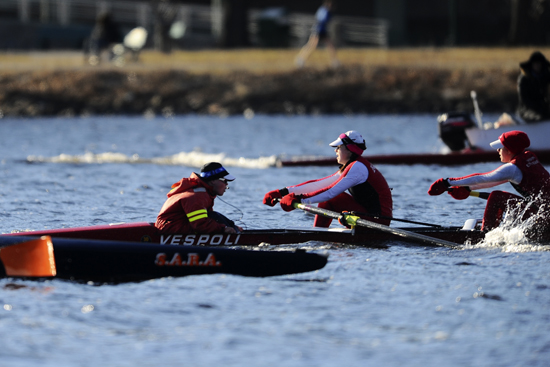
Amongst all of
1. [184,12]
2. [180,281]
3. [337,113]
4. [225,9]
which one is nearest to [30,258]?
[180,281]

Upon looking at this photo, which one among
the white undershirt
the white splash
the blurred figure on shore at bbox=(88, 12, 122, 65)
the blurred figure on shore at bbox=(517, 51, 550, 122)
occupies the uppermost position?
the blurred figure on shore at bbox=(88, 12, 122, 65)

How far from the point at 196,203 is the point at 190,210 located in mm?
94

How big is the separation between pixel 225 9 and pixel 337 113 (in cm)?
746

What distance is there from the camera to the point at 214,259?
9117 millimetres

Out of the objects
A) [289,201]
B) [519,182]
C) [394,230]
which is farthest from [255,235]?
[519,182]

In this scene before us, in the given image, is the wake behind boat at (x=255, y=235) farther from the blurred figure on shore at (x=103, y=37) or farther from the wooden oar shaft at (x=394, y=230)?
the blurred figure on shore at (x=103, y=37)

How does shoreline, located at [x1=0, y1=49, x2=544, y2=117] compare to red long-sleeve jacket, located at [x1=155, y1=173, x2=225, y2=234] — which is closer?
red long-sleeve jacket, located at [x1=155, y1=173, x2=225, y2=234]

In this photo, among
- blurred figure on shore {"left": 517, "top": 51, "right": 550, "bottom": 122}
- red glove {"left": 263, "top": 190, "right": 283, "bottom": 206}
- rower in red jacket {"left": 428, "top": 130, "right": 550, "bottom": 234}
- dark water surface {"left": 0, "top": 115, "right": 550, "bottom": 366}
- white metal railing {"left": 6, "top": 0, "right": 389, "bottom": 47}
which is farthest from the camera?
white metal railing {"left": 6, "top": 0, "right": 389, "bottom": 47}

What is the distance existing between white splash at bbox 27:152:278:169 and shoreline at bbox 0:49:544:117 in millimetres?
10114

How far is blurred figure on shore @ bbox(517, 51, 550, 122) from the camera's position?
634 inches

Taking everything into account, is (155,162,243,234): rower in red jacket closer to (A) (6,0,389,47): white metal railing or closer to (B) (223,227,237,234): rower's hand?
(B) (223,227,237,234): rower's hand

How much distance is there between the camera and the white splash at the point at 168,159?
1934 cm

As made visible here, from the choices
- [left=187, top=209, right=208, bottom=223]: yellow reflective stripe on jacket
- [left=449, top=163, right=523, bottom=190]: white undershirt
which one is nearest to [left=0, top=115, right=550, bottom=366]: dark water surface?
[left=449, top=163, right=523, bottom=190]: white undershirt

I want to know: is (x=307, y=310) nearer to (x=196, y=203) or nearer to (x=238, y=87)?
(x=196, y=203)
